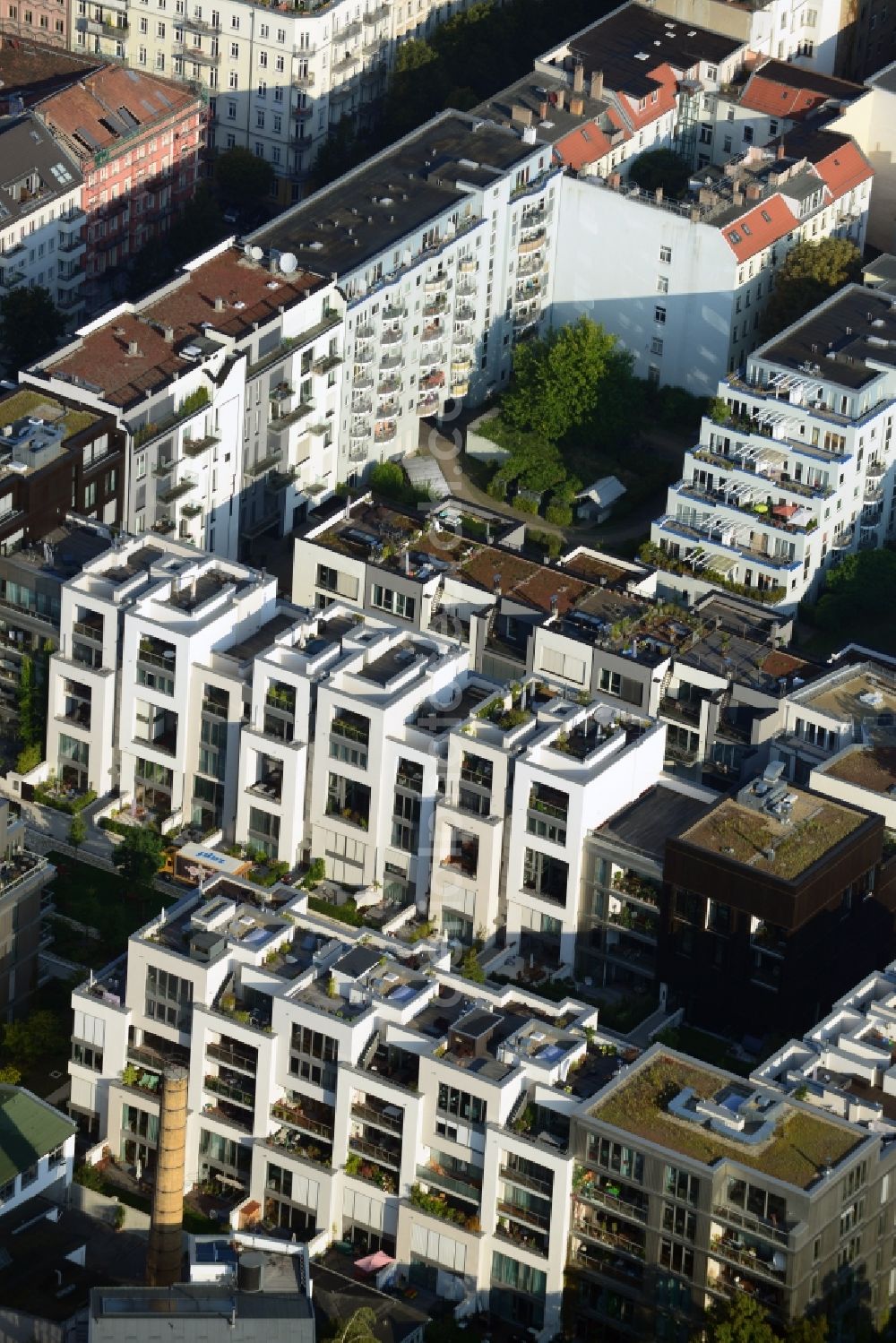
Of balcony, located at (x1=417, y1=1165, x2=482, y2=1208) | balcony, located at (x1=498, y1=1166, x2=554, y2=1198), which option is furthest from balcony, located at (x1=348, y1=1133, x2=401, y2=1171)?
balcony, located at (x1=498, y1=1166, x2=554, y2=1198)

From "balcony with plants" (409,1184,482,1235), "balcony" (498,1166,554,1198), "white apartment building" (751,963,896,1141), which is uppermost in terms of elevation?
"white apartment building" (751,963,896,1141)

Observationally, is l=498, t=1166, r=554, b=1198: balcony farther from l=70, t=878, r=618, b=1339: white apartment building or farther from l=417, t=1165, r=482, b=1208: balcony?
l=417, t=1165, r=482, b=1208: balcony

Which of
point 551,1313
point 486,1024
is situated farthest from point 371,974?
point 551,1313

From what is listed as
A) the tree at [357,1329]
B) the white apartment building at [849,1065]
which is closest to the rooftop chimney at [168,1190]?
the tree at [357,1329]

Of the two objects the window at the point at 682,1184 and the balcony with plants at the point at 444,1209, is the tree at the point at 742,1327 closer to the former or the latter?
the window at the point at 682,1184

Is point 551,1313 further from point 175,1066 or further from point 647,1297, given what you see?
point 175,1066
